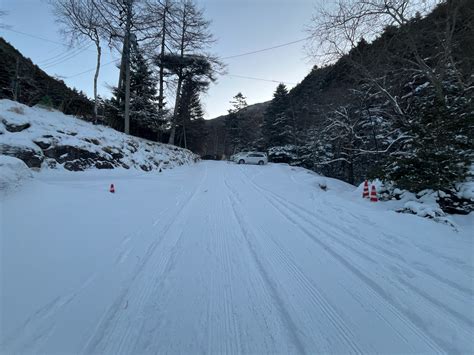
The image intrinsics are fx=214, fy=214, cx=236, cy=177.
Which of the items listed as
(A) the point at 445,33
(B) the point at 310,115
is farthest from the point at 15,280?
(B) the point at 310,115

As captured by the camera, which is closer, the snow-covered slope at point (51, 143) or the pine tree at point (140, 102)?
the snow-covered slope at point (51, 143)

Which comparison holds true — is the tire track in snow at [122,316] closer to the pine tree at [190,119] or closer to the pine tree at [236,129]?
the pine tree at [190,119]

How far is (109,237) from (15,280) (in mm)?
1380

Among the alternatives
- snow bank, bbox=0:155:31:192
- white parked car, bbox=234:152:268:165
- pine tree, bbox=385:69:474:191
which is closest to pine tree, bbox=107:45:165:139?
white parked car, bbox=234:152:268:165

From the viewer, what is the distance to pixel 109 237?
11.9ft

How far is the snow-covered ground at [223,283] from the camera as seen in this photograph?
1.78 meters

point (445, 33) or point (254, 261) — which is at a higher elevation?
point (445, 33)

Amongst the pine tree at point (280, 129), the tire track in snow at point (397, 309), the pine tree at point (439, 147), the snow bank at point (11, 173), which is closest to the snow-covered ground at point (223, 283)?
the tire track in snow at point (397, 309)

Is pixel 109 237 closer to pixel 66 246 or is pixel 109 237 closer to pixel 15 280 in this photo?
pixel 66 246

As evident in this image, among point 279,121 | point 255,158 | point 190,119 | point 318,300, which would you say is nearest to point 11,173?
point 318,300

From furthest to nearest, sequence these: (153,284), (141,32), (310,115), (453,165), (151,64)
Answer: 1. (310,115)
2. (151,64)
3. (141,32)
4. (453,165)
5. (153,284)

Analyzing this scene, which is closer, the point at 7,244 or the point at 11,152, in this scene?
→ the point at 7,244

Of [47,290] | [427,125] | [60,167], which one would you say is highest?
[427,125]

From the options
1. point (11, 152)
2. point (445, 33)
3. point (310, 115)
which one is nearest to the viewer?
point (11, 152)
